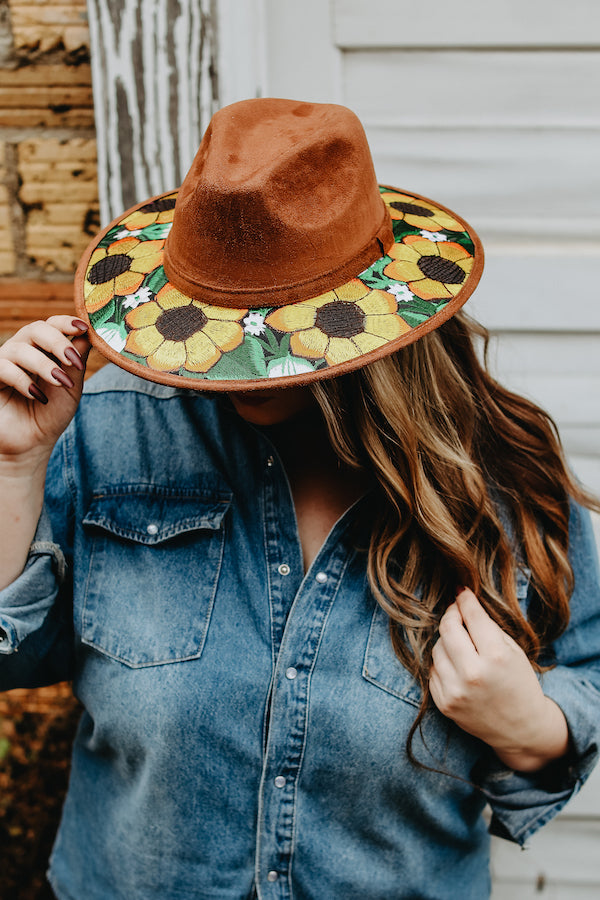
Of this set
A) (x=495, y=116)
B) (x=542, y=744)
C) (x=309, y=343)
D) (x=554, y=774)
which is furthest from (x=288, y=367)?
(x=495, y=116)

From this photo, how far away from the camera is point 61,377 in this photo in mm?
1033

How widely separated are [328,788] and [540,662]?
449 millimetres

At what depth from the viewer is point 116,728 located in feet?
3.81

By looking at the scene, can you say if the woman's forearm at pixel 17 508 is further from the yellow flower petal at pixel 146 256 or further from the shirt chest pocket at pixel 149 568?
the yellow flower petal at pixel 146 256

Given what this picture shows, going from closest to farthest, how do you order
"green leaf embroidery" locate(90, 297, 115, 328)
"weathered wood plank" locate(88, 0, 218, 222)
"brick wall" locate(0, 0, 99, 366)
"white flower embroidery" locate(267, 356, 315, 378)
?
"white flower embroidery" locate(267, 356, 315, 378), "green leaf embroidery" locate(90, 297, 115, 328), "weathered wood plank" locate(88, 0, 218, 222), "brick wall" locate(0, 0, 99, 366)

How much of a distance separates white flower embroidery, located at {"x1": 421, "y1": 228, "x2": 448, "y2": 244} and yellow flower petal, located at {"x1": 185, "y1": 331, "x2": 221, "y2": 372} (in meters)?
0.38

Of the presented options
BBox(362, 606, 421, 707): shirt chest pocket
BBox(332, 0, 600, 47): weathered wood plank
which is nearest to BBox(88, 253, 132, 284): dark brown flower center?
BBox(362, 606, 421, 707): shirt chest pocket

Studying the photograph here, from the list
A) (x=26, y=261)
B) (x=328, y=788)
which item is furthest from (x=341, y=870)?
(x=26, y=261)

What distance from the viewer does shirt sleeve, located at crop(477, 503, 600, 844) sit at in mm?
1210

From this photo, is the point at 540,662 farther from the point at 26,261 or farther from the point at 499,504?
the point at 26,261

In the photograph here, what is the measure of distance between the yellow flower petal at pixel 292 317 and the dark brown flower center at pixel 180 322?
9cm

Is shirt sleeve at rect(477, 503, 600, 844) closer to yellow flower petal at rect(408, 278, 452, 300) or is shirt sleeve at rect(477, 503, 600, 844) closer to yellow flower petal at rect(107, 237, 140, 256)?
yellow flower petal at rect(408, 278, 452, 300)

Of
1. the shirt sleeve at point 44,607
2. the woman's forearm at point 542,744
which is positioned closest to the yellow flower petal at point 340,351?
the shirt sleeve at point 44,607

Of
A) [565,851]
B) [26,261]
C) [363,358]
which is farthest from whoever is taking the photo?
[565,851]
